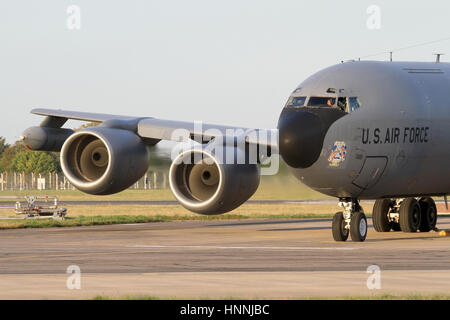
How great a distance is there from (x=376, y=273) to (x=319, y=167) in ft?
27.9

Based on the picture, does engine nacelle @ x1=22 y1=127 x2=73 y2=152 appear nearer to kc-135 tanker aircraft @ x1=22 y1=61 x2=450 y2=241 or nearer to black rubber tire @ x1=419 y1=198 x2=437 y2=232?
kc-135 tanker aircraft @ x1=22 y1=61 x2=450 y2=241

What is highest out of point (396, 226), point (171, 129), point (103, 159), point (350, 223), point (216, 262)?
point (171, 129)

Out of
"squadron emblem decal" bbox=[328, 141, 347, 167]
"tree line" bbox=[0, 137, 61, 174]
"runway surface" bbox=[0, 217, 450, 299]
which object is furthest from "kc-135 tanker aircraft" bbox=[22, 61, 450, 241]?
"tree line" bbox=[0, 137, 61, 174]

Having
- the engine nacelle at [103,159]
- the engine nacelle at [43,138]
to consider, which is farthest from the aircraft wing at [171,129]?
the engine nacelle at [43,138]

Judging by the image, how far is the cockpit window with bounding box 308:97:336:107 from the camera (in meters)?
27.6

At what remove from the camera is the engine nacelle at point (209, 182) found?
30219mm

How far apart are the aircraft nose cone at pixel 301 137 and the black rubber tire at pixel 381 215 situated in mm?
7065

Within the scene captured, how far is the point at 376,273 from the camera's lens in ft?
62.4

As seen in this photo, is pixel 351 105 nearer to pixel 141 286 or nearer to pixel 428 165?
pixel 428 165

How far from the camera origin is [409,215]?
32719 mm

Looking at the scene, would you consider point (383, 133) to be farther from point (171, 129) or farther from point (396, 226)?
point (171, 129)

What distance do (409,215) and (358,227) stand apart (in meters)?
5.28

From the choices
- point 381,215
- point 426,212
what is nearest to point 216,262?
point 381,215
